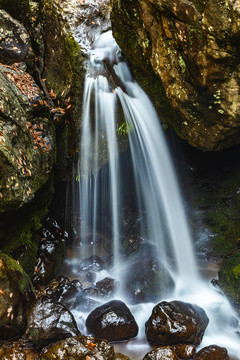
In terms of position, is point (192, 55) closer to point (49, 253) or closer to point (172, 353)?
point (172, 353)

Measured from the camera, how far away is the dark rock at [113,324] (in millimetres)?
4492

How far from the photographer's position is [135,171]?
22.8 feet

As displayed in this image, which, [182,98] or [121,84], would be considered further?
[121,84]

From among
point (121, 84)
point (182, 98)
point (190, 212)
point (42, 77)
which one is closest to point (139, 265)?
point (190, 212)

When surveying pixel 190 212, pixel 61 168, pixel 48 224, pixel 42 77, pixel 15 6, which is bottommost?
pixel 190 212

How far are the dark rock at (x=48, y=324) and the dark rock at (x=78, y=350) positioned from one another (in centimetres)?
22

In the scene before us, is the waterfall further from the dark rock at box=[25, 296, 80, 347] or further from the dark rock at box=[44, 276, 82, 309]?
the dark rock at box=[25, 296, 80, 347]

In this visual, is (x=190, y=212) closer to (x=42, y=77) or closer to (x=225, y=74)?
(x=225, y=74)

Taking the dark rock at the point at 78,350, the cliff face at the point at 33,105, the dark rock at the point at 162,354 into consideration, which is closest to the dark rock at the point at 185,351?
the dark rock at the point at 162,354

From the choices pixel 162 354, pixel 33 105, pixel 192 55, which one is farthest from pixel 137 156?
pixel 162 354

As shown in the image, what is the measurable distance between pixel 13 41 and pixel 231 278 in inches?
261

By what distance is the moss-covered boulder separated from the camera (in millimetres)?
4055

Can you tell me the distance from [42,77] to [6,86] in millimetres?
1890

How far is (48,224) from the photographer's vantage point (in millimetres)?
6754
